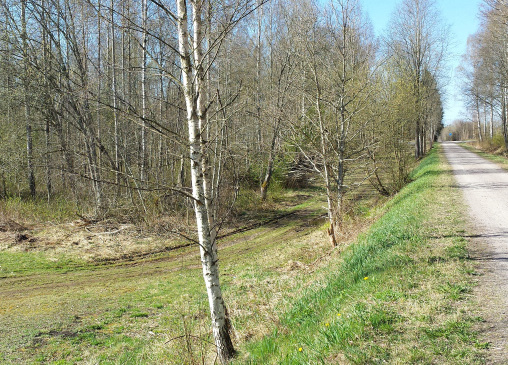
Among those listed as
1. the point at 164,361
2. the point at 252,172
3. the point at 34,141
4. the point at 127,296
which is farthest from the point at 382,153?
the point at 34,141

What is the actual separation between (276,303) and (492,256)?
3.61 metres

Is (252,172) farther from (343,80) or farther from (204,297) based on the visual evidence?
(204,297)

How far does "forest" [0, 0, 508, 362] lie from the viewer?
462 cm

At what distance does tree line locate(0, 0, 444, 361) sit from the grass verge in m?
1.27

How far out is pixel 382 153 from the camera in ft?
52.7

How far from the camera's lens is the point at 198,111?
15.4ft

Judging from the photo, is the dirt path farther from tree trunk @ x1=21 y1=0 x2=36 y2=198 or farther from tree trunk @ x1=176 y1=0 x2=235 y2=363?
tree trunk @ x1=21 y1=0 x2=36 y2=198

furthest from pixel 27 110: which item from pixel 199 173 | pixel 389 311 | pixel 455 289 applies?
pixel 455 289

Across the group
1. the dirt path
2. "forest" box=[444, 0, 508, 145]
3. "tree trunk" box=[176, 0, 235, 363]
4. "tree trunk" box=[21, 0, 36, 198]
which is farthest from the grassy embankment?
"forest" box=[444, 0, 508, 145]

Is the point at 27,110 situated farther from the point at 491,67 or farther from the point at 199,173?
the point at 491,67

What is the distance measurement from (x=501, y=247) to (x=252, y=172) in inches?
722

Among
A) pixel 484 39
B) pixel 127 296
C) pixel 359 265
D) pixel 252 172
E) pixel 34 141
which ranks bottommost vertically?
pixel 127 296

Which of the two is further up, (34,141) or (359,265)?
(34,141)

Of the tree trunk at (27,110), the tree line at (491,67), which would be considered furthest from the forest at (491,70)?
the tree trunk at (27,110)
